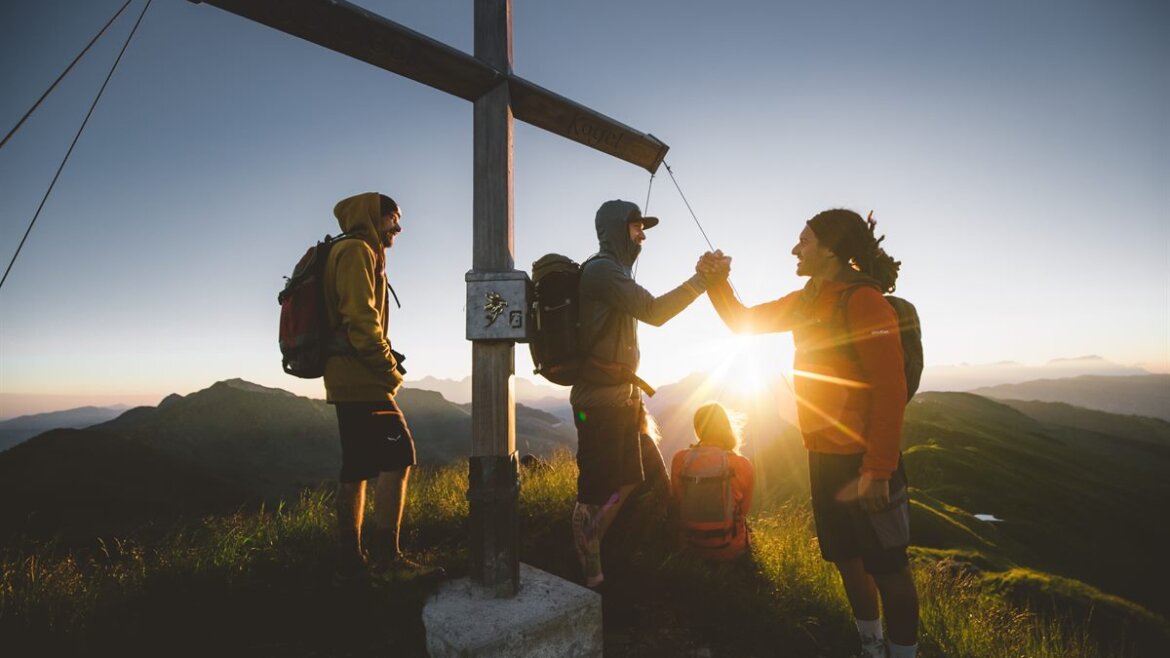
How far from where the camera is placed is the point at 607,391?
3365 mm

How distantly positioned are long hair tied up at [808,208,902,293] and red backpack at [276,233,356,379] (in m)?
3.47

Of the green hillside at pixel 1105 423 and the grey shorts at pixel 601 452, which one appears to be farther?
the green hillside at pixel 1105 423

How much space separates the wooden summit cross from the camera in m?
2.72

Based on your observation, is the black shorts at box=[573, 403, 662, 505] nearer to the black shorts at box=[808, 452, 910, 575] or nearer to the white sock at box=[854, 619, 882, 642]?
the black shorts at box=[808, 452, 910, 575]

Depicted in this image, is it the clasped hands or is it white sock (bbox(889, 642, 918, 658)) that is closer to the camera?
white sock (bbox(889, 642, 918, 658))

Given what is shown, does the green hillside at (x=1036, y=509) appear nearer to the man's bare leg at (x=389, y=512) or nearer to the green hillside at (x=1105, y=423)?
the man's bare leg at (x=389, y=512)

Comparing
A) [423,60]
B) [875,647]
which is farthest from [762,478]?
[423,60]

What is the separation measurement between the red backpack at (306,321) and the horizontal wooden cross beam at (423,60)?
1.51m

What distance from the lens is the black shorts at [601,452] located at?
10.9ft

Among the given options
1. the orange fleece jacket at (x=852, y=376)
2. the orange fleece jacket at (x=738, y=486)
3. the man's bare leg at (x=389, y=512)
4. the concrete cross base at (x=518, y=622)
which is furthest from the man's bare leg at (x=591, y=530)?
the orange fleece jacket at (x=852, y=376)

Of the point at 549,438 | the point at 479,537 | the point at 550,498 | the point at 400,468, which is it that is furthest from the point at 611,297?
the point at 549,438

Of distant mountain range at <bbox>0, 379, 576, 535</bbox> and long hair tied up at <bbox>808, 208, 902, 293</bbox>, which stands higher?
long hair tied up at <bbox>808, 208, 902, 293</bbox>

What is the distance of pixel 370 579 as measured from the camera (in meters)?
3.22

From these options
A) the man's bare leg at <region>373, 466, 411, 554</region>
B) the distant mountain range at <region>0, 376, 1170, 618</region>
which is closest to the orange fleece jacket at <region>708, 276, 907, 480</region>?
the man's bare leg at <region>373, 466, 411, 554</region>
